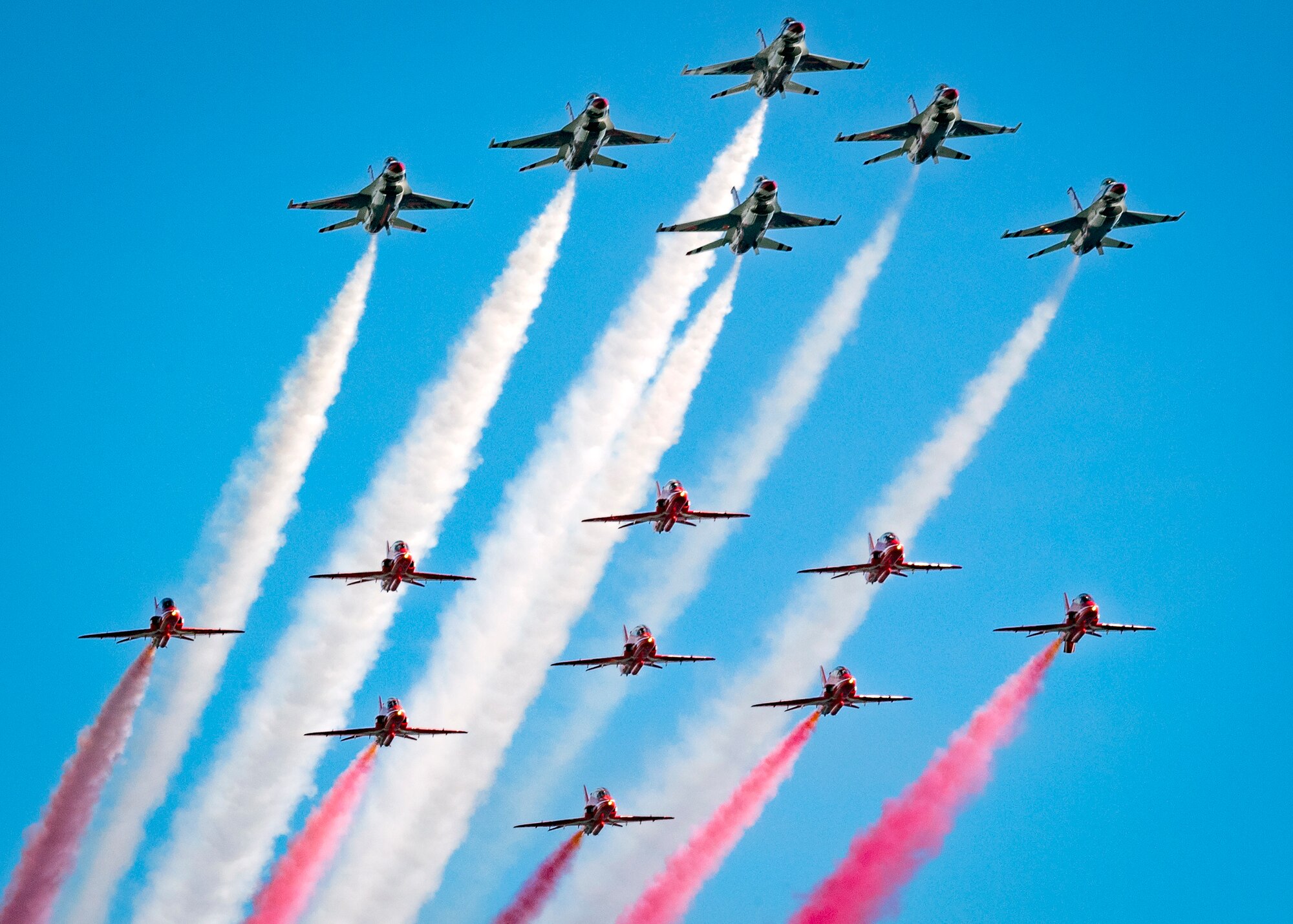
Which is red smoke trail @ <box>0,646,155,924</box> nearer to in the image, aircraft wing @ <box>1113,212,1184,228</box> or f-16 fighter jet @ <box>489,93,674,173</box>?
f-16 fighter jet @ <box>489,93,674,173</box>

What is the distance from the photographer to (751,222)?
8444cm

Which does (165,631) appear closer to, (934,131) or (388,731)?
(388,731)

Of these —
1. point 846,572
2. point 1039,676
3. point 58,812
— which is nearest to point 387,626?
point 58,812

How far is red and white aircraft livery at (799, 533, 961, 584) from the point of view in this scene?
3105 inches

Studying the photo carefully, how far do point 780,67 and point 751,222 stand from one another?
7.94 metres

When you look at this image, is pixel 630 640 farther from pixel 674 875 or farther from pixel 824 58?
pixel 824 58

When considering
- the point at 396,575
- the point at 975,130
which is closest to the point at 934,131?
the point at 975,130

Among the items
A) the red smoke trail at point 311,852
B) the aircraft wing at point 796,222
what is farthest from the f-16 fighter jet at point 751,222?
the red smoke trail at point 311,852

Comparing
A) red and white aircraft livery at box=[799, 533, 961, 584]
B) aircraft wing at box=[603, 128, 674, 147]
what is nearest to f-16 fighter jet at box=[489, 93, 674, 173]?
aircraft wing at box=[603, 128, 674, 147]

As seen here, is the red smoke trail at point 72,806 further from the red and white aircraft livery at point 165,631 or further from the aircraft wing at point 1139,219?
the aircraft wing at point 1139,219

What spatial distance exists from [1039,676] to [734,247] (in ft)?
83.1

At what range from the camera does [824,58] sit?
87.2 m

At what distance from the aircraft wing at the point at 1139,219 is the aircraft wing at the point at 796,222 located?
1476 centimetres

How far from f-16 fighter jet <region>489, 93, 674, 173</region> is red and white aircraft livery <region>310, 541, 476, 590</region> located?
19475mm
